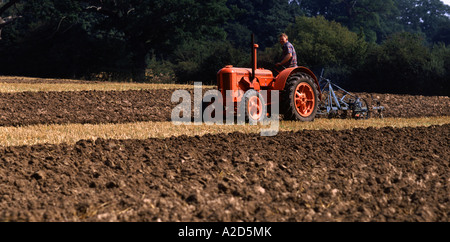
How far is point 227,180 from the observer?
17.7ft

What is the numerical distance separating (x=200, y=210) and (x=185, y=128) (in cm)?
535

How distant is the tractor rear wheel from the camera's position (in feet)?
33.5

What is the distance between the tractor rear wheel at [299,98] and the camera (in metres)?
10.2

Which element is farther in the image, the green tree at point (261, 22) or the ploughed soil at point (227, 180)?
the green tree at point (261, 22)

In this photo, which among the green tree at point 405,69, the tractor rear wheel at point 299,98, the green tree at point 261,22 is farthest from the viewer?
the green tree at point 261,22

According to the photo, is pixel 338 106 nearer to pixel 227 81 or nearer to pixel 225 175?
pixel 227 81

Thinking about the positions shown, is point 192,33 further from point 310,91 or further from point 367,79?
point 310,91

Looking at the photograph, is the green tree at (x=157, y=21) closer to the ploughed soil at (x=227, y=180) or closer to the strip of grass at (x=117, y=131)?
the strip of grass at (x=117, y=131)

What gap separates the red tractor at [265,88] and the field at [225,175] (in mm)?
499

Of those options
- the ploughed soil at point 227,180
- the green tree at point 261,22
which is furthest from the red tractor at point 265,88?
the green tree at point 261,22

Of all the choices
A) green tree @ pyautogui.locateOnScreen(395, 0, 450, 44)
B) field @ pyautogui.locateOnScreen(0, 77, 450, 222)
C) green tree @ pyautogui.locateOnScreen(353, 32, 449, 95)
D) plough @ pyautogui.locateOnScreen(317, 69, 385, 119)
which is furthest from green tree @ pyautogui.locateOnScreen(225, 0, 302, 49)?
field @ pyautogui.locateOnScreen(0, 77, 450, 222)

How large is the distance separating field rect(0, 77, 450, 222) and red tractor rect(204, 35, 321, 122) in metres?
0.50

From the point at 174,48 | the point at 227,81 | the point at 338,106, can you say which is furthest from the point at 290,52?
the point at 174,48
